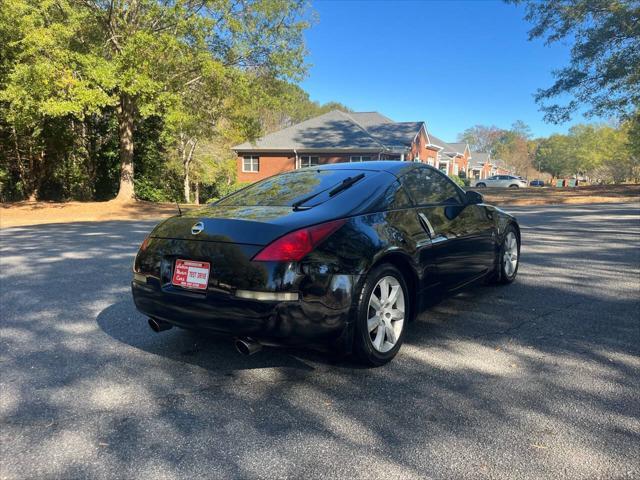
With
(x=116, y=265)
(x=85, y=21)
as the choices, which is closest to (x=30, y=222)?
(x=85, y=21)

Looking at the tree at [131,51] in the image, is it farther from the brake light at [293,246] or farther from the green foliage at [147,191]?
the brake light at [293,246]

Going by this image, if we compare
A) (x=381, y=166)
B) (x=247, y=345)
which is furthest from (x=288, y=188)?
(x=247, y=345)

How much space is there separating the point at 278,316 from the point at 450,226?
6.86 feet

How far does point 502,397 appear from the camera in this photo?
291 centimetres

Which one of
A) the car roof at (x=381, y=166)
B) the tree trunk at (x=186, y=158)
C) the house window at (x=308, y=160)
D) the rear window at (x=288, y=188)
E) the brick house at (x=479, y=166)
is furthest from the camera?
the brick house at (x=479, y=166)

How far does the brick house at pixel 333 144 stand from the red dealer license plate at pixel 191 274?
29.3 m

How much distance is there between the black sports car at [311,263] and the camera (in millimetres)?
2924

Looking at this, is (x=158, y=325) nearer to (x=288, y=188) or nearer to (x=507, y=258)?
(x=288, y=188)

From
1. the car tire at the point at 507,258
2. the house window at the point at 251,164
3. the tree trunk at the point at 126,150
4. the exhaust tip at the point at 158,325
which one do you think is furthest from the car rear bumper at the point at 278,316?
the house window at the point at 251,164

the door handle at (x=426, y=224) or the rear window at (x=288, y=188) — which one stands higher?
the rear window at (x=288, y=188)

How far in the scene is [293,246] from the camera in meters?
2.94

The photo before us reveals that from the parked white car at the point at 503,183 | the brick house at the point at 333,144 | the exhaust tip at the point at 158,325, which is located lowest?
the exhaust tip at the point at 158,325

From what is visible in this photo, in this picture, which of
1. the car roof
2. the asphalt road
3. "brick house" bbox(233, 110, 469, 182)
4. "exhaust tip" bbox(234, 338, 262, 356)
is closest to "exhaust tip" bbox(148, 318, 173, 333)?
the asphalt road

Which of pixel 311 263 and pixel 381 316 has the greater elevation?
pixel 311 263
